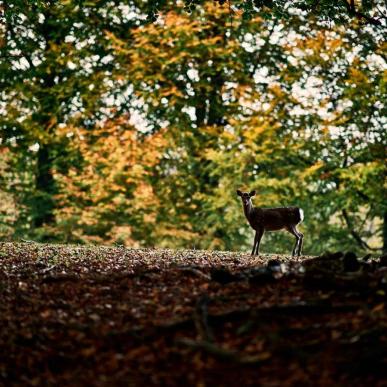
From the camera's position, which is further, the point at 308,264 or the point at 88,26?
the point at 88,26

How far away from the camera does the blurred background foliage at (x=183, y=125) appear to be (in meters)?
22.9

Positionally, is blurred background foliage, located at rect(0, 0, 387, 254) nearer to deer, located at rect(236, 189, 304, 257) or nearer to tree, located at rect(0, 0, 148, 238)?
tree, located at rect(0, 0, 148, 238)

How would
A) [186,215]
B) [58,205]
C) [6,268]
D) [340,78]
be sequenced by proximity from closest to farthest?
1. [6,268]
2. [340,78]
3. [186,215]
4. [58,205]

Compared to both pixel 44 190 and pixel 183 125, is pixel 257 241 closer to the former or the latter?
pixel 183 125

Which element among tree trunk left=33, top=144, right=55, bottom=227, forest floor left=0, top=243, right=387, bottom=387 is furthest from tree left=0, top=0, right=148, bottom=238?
forest floor left=0, top=243, right=387, bottom=387

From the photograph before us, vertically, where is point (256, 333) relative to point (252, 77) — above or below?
below

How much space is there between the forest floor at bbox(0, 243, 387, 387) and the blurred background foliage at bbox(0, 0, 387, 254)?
40.9 feet

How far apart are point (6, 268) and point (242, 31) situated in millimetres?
17555

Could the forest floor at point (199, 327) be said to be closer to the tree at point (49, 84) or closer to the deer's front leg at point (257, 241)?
the deer's front leg at point (257, 241)

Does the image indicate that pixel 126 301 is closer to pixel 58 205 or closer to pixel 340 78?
pixel 340 78

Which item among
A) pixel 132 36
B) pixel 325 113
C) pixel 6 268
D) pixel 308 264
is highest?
pixel 132 36

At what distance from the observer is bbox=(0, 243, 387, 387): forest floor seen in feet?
19.5

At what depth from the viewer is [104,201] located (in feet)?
81.2

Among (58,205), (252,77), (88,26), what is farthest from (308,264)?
(88,26)
